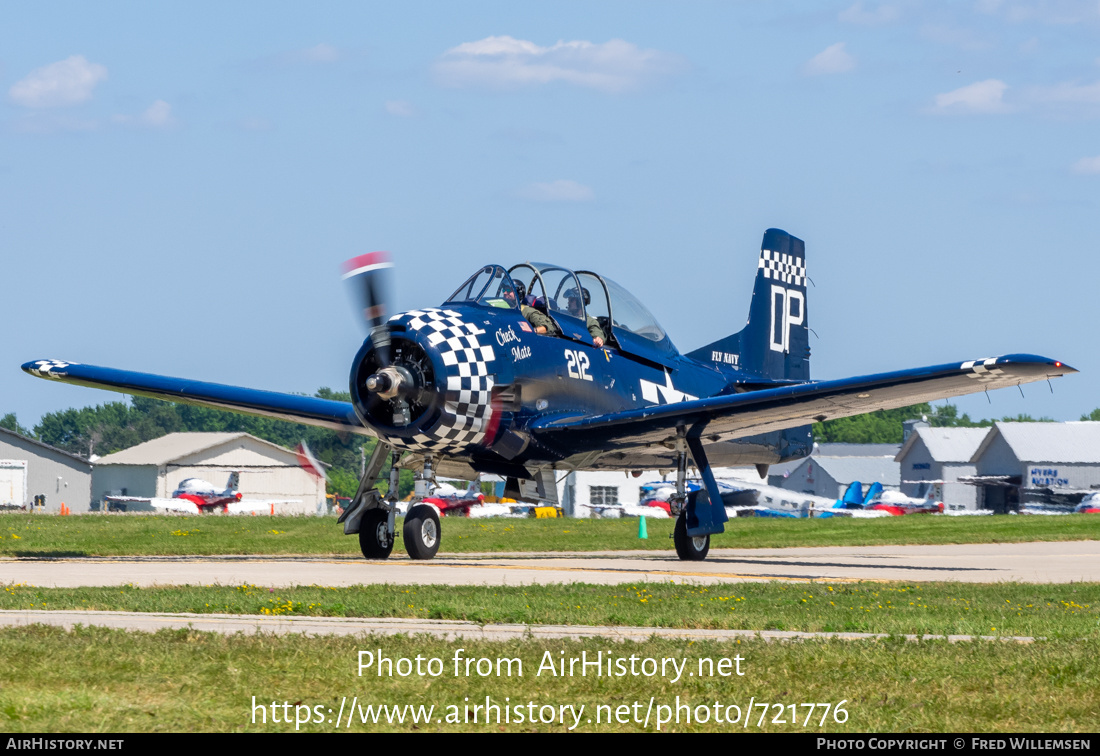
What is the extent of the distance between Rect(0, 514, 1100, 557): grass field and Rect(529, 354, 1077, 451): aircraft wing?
5.45 m

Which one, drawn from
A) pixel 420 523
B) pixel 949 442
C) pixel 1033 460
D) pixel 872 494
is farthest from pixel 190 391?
pixel 949 442

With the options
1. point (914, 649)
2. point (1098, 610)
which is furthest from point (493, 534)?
point (914, 649)

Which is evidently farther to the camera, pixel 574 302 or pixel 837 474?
pixel 837 474

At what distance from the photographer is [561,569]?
63.8 ft

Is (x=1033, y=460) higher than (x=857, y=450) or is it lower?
lower

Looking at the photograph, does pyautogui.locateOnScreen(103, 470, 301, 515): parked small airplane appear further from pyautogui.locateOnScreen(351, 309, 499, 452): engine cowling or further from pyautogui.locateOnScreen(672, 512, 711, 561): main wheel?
pyautogui.locateOnScreen(351, 309, 499, 452): engine cowling

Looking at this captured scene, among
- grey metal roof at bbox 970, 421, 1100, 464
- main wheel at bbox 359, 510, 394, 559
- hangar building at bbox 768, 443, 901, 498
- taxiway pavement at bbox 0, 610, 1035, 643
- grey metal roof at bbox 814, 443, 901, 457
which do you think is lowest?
taxiway pavement at bbox 0, 610, 1035, 643

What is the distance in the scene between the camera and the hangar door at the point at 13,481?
3081 inches

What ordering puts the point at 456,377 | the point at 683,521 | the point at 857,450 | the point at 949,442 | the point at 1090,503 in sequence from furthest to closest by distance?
the point at 857,450
the point at 949,442
the point at 1090,503
the point at 683,521
the point at 456,377

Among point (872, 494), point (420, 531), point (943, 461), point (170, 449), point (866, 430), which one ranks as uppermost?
point (866, 430)

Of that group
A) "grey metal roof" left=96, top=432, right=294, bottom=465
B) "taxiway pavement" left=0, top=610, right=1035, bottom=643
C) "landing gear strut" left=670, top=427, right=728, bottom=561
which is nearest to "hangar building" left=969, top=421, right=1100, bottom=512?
"grey metal roof" left=96, top=432, right=294, bottom=465

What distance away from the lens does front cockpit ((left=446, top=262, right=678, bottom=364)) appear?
2016cm

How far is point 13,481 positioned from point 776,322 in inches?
2485

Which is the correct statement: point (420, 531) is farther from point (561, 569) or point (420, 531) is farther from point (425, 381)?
point (425, 381)
